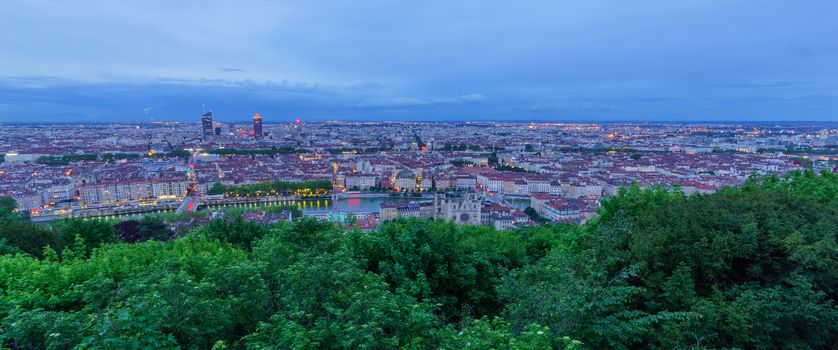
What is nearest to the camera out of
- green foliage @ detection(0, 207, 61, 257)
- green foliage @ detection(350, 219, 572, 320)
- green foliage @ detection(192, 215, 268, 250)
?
green foliage @ detection(350, 219, 572, 320)

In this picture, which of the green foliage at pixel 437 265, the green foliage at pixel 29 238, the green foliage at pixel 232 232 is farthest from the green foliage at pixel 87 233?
the green foliage at pixel 437 265

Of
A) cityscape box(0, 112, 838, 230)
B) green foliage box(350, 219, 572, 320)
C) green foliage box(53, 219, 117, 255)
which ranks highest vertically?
green foliage box(350, 219, 572, 320)

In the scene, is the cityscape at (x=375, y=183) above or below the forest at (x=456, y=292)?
below

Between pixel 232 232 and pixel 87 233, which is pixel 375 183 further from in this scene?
pixel 232 232

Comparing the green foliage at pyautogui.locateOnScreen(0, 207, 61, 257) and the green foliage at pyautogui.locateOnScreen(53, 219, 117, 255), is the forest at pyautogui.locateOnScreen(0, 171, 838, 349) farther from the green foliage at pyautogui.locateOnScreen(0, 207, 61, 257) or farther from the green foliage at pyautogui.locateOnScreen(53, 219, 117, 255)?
the green foliage at pyautogui.locateOnScreen(53, 219, 117, 255)

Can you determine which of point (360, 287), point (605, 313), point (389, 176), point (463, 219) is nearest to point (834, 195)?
point (605, 313)

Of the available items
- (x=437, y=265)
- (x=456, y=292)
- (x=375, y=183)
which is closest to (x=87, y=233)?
(x=437, y=265)

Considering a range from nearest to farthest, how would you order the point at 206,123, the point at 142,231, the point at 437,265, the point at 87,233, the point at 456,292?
the point at 437,265
the point at 456,292
the point at 87,233
the point at 142,231
the point at 206,123

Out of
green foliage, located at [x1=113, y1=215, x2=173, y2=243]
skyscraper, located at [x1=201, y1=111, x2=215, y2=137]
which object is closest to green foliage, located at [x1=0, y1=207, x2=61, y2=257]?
green foliage, located at [x1=113, y1=215, x2=173, y2=243]

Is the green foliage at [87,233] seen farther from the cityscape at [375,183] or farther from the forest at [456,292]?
the cityscape at [375,183]
